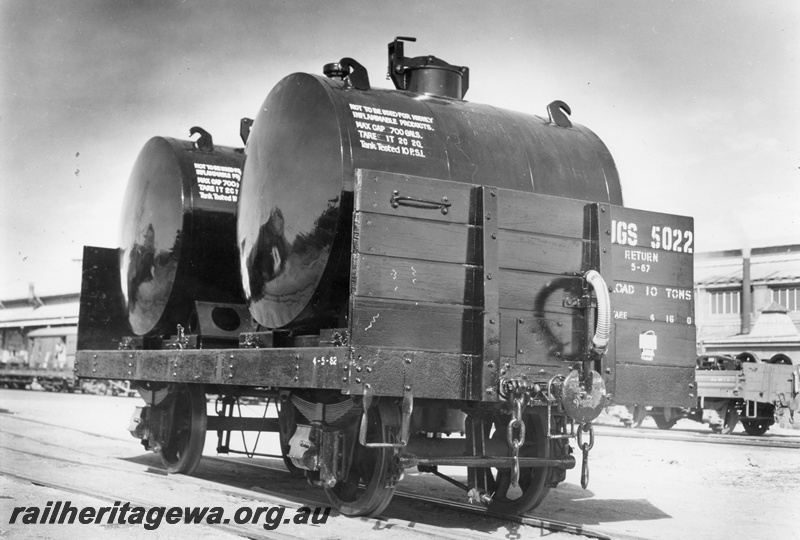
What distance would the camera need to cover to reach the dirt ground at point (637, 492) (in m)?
7.25

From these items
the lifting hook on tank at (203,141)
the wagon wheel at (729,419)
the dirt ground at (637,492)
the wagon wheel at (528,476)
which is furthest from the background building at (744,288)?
the wagon wheel at (528,476)

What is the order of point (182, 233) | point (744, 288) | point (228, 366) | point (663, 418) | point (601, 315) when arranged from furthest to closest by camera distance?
point (744, 288)
point (663, 418)
point (182, 233)
point (228, 366)
point (601, 315)

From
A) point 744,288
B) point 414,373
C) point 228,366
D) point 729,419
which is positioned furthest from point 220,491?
point 744,288

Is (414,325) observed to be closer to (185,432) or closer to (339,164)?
(339,164)

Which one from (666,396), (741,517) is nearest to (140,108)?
(666,396)

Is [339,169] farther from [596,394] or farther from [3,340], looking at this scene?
[3,340]

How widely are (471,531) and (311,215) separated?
270 cm

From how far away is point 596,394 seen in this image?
6.41m

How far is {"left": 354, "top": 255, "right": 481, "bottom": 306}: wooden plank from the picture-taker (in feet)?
20.0

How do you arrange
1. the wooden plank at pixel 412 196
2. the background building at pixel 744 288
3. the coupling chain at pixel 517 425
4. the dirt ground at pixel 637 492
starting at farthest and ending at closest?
the background building at pixel 744 288
the dirt ground at pixel 637 492
the coupling chain at pixel 517 425
the wooden plank at pixel 412 196

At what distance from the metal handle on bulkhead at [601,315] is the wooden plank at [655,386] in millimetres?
429

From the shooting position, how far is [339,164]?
671 centimetres

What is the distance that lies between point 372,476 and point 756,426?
718 inches

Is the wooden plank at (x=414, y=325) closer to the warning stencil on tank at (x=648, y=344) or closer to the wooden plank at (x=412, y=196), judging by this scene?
the wooden plank at (x=412, y=196)
